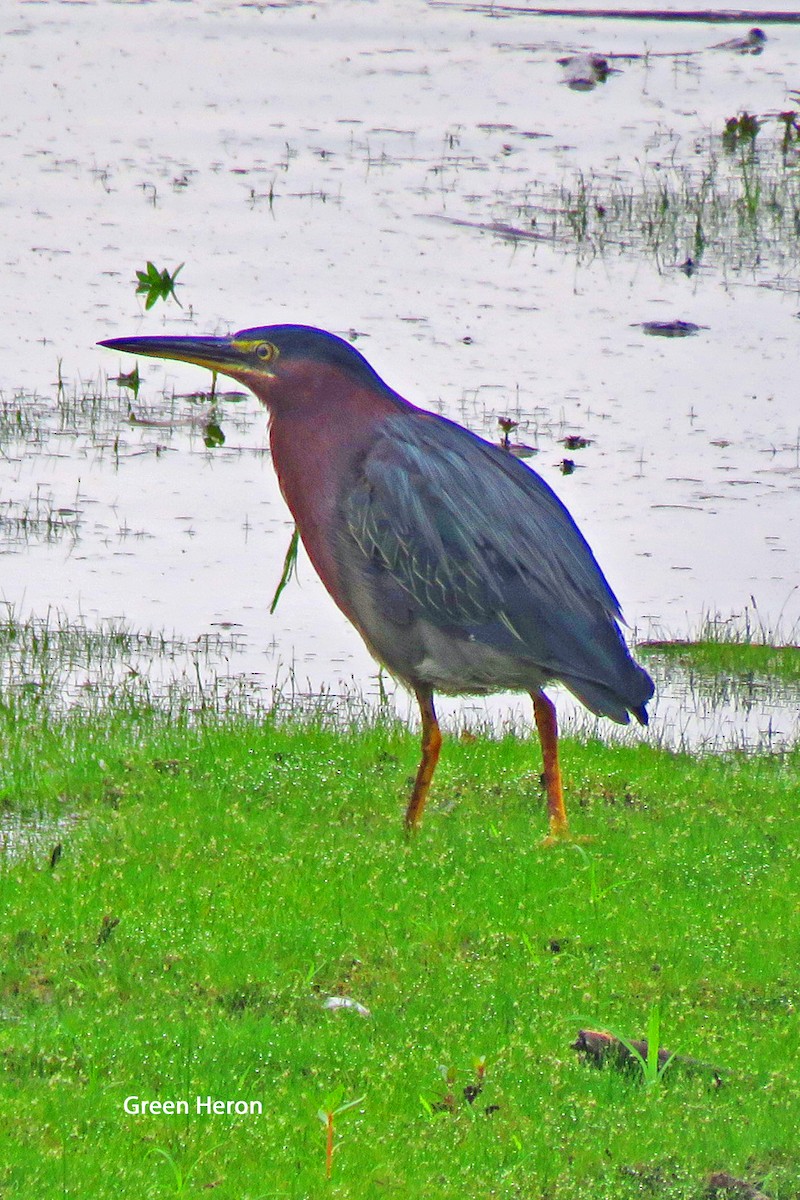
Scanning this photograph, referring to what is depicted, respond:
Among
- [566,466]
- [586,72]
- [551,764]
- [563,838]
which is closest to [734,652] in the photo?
[566,466]

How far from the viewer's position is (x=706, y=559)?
10445mm

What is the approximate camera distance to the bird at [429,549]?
5988 millimetres

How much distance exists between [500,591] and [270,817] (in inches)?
44.7

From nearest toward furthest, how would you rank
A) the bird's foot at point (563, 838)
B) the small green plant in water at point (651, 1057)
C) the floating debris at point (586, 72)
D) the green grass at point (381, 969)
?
the green grass at point (381, 969) < the small green plant in water at point (651, 1057) < the bird's foot at point (563, 838) < the floating debris at point (586, 72)

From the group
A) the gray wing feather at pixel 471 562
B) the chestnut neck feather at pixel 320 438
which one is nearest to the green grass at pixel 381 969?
the gray wing feather at pixel 471 562

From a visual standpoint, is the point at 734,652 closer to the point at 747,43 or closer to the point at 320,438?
the point at 320,438

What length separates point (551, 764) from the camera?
20.5 feet

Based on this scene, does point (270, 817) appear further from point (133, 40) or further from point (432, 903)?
point (133, 40)

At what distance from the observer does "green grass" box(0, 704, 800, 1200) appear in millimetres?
3996

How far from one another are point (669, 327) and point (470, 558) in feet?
27.9

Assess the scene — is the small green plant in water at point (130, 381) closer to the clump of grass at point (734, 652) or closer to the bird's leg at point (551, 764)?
the clump of grass at point (734, 652)

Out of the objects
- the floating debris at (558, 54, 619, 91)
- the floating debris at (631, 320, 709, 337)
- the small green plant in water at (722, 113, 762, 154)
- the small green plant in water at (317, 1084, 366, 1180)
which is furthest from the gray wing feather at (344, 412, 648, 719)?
the floating debris at (558, 54, 619, 91)

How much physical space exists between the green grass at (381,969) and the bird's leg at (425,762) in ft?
0.39

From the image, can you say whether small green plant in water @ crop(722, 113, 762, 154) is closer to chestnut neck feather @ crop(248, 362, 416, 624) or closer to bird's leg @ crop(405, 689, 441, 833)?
chestnut neck feather @ crop(248, 362, 416, 624)
